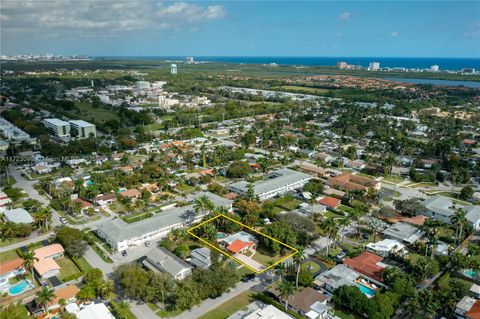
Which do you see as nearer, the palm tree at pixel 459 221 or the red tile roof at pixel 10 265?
the red tile roof at pixel 10 265

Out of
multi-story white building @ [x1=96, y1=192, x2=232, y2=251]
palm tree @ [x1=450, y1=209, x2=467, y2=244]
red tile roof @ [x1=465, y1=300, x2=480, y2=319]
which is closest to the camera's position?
red tile roof @ [x1=465, y1=300, x2=480, y2=319]

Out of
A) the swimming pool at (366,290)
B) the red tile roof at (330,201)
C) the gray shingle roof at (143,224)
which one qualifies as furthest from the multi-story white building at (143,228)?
the swimming pool at (366,290)

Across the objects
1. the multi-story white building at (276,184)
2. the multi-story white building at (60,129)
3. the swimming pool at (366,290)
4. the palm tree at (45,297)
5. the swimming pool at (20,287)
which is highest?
the multi-story white building at (60,129)

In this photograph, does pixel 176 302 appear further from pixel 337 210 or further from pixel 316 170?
pixel 316 170

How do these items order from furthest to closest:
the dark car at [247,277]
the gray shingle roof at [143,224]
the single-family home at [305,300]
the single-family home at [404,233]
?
the single-family home at [404,233] → the gray shingle roof at [143,224] → the dark car at [247,277] → the single-family home at [305,300]

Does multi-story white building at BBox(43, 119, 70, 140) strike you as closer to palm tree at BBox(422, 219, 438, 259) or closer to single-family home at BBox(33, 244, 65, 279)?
single-family home at BBox(33, 244, 65, 279)

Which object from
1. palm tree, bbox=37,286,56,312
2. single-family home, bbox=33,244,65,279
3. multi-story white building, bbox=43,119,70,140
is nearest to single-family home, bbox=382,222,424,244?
palm tree, bbox=37,286,56,312

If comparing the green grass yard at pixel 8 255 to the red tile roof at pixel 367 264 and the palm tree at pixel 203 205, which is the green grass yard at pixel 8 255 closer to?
the palm tree at pixel 203 205
